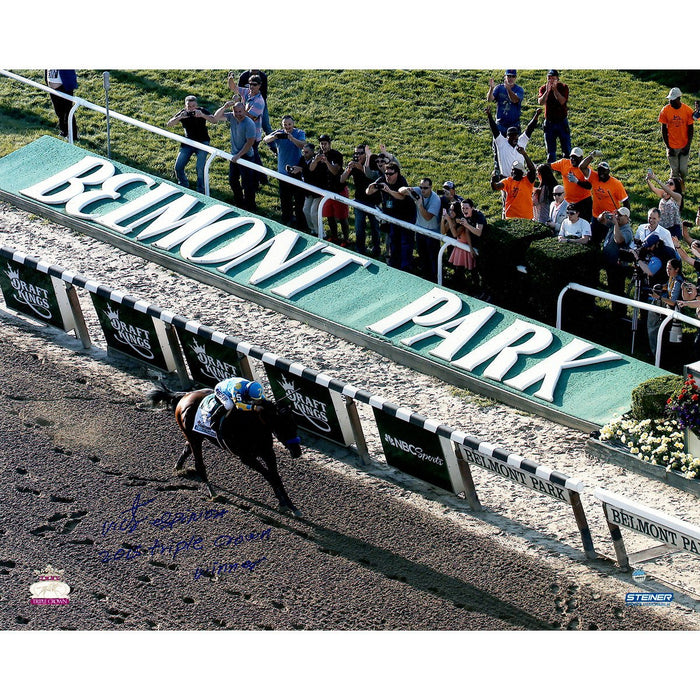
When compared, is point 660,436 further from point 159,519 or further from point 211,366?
point 159,519

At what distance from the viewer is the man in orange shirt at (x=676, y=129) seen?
61.8ft

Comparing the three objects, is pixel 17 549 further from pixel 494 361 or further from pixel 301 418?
pixel 494 361

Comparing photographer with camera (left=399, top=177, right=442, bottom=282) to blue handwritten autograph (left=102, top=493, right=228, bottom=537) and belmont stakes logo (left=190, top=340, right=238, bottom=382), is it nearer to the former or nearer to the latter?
belmont stakes logo (left=190, top=340, right=238, bottom=382)

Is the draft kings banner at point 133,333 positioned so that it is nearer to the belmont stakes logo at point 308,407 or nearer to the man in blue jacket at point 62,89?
the belmont stakes logo at point 308,407

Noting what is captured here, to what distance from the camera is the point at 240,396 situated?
41.9 feet

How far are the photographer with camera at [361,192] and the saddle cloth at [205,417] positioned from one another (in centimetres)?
534

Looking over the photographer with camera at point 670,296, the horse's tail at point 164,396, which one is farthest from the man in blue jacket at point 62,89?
the photographer with camera at point 670,296

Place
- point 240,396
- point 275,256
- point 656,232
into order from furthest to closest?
1. point 275,256
2. point 656,232
3. point 240,396

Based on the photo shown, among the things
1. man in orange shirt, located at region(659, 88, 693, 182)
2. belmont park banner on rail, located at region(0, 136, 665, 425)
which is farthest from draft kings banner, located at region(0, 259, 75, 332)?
man in orange shirt, located at region(659, 88, 693, 182)

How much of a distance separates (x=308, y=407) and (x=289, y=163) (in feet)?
18.0

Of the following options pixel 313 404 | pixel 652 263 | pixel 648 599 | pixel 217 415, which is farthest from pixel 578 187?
pixel 648 599

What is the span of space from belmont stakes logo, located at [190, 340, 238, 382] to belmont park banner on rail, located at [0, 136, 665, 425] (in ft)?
4.00

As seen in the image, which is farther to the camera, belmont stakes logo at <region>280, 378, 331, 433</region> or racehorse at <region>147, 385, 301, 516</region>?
belmont stakes logo at <region>280, 378, 331, 433</region>

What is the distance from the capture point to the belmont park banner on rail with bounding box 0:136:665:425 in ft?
49.2
